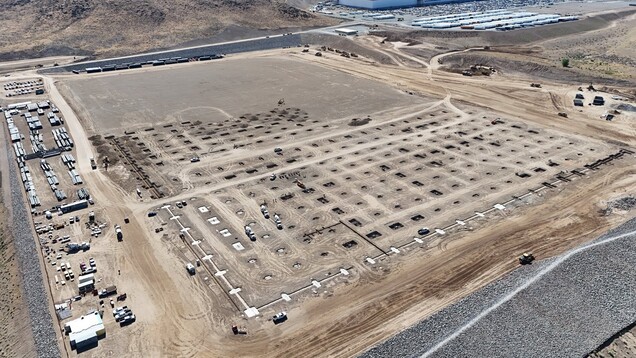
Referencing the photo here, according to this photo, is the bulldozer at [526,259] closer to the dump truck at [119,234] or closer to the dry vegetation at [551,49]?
the dump truck at [119,234]

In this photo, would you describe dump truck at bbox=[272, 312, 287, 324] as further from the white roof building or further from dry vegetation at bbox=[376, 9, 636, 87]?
dry vegetation at bbox=[376, 9, 636, 87]

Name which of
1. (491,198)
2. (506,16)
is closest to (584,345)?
(491,198)

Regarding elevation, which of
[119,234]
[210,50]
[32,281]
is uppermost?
[210,50]

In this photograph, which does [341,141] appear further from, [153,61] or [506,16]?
[506,16]

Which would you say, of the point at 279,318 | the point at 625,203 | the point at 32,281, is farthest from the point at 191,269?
the point at 625,203

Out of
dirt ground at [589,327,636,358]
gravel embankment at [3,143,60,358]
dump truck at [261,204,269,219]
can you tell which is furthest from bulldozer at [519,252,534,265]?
gravel embankment at [3,143,60,358]

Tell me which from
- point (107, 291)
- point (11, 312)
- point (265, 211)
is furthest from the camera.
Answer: point (265, 211)

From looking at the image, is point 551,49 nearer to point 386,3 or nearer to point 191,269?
point 386,3
